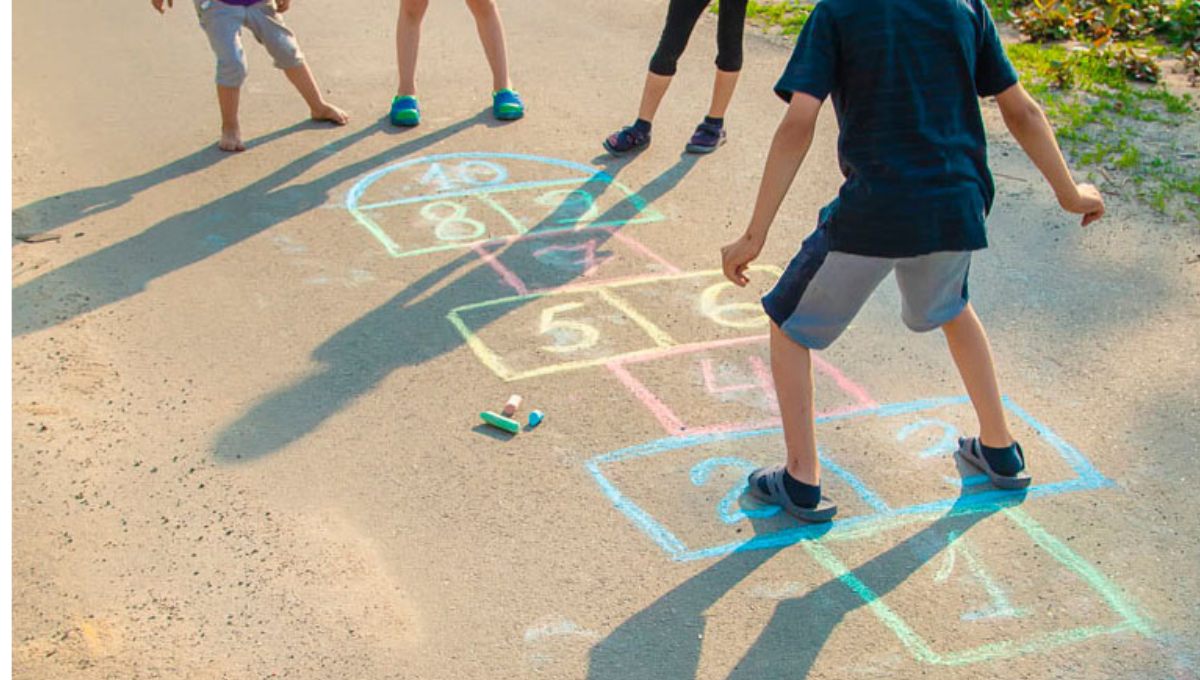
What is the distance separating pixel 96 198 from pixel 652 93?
2.74 m

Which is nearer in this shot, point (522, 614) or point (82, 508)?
point (522, 614)

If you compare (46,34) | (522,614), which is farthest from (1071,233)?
(46,34)

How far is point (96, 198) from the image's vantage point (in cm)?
536

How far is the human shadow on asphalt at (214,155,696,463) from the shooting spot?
3713 mm

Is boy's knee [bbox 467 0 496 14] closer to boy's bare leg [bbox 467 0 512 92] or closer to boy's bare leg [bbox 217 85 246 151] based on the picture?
boy's bare leg [bbox 467 0 512 92]

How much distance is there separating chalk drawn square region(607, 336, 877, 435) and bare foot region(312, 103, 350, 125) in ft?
9.37

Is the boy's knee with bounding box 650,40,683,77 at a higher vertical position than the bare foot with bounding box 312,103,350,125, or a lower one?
higher

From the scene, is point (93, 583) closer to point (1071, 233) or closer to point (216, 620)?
point (216, 620)

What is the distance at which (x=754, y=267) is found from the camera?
4914 millimetres

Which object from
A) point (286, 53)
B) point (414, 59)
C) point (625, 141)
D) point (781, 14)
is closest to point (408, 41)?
point (414, 59)

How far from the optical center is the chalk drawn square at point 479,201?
5.14 meters

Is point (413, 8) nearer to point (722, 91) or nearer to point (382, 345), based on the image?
point (722, 91)

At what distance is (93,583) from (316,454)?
2.53 ft

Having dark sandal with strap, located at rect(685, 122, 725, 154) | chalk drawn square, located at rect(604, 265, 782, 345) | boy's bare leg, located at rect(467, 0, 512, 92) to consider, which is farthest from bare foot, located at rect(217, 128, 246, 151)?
chalk drawn square, located at rect(604, 265, 782, 345)
